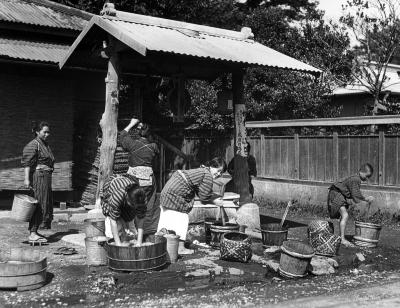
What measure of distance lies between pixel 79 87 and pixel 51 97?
0.96 meters

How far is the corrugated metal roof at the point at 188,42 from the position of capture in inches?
365

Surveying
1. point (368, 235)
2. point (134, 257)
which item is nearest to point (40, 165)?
point (134, 257)

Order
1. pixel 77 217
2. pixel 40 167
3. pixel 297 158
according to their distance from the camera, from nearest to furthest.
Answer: pixel 40 167
pixel 77 217
pixel 297 158

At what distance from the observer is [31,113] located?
12617 mm

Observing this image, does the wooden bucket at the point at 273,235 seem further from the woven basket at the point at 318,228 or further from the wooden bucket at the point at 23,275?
the wooden bucket at the point at 23,275

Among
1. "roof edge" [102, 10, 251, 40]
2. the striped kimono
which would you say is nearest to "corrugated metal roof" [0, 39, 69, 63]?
"roof edge" [102, 10, 251, 40]

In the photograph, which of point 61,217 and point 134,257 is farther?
point 61,217

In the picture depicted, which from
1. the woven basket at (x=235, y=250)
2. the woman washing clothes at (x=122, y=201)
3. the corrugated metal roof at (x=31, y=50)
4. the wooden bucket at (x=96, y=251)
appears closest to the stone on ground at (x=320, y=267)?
the woven basket at (x=235, y=250)

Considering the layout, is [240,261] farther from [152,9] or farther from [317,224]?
[152,9]

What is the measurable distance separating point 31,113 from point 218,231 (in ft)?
20.2

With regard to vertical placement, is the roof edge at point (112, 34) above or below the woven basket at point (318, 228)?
above

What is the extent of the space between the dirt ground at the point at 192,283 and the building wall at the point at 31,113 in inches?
147

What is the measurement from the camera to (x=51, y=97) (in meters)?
12.9

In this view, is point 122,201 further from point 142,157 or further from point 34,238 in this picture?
point 34,238
